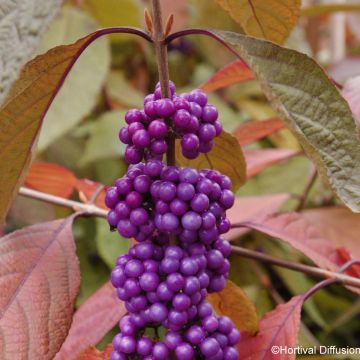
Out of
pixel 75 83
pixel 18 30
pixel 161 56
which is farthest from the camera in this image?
pixel 75 83

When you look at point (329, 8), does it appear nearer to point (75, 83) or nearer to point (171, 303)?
point (75, 83)

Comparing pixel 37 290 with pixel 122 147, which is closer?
pixel 37 290

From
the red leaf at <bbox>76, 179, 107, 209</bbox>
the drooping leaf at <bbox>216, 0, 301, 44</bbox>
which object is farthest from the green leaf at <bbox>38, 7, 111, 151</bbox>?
the drooping leaf at <bbox>216, 0, 301, 44</bbox>

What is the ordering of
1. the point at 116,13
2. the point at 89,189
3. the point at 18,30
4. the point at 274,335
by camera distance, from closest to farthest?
the point at 18,30, the point at 274,335, the point at 89,189, the point at 116,13

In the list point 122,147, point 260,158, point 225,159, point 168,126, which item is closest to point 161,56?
point 168,126

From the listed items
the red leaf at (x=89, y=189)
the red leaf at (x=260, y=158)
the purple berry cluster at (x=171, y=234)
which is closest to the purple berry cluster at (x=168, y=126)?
the purple berry cluster at (x=171, y=234)

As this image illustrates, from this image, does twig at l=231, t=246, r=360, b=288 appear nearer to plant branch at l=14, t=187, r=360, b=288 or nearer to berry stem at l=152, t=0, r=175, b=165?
plant branch at l=14, t=187, r=360, b=288

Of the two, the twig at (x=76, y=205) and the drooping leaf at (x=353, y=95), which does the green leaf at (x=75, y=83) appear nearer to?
the twig at (x=76, y=205)
